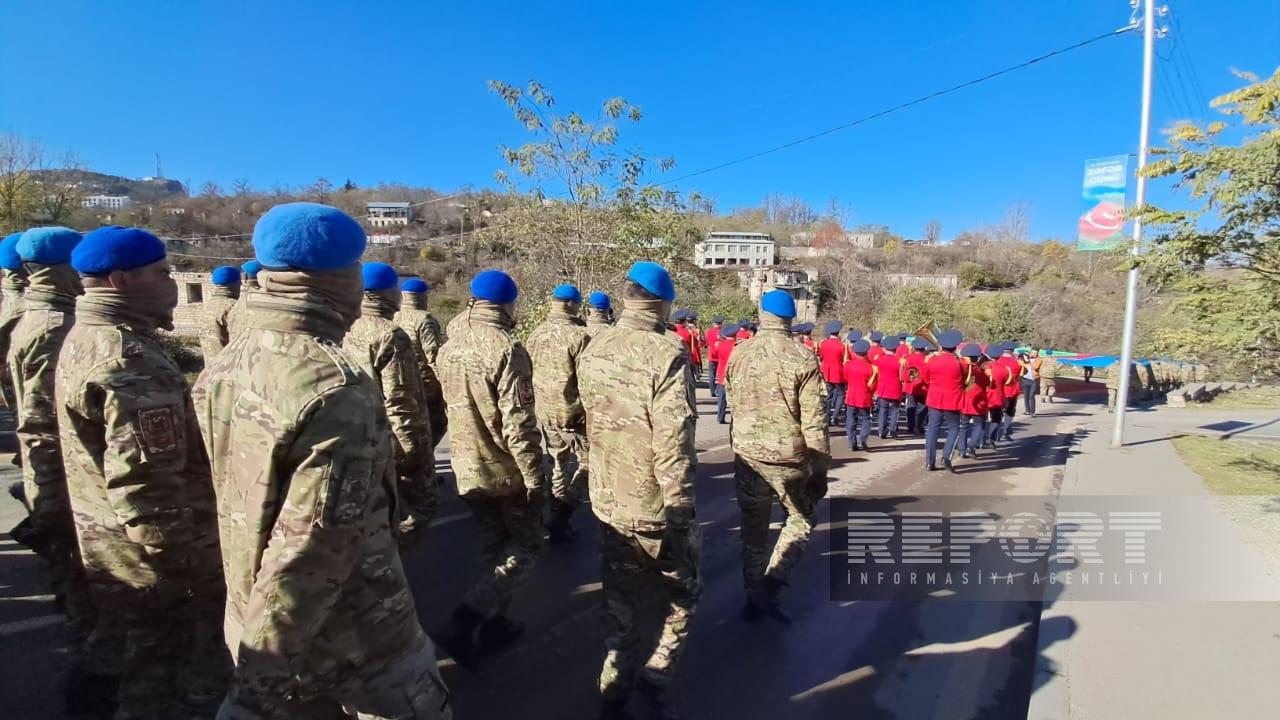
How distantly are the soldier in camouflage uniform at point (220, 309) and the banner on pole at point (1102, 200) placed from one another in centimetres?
1157

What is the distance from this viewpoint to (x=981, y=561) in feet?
17.2

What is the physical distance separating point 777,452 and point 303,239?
3.23 metres

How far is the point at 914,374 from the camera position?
10195 millimetres

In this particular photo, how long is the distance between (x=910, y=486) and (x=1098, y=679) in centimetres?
440

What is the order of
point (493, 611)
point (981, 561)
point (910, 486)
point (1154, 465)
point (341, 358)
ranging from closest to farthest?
point (341, 358)
point (493, 611)
point (981, 561)
point (910, 486)
point (1154, 465)

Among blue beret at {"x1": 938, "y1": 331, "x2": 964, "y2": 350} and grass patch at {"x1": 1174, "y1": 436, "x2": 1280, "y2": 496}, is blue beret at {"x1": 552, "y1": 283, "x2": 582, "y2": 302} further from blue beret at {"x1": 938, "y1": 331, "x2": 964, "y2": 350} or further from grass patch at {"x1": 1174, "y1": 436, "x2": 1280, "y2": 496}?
grass patch at {"x1": 1174, "y1": 436, "x2": 1280, "y2": 496}

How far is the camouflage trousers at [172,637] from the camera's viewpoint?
2.33 m

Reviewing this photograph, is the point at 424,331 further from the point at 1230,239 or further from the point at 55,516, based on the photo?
the point at 1230,239

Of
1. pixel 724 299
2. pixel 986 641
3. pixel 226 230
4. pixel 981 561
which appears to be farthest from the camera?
pixel 226 230

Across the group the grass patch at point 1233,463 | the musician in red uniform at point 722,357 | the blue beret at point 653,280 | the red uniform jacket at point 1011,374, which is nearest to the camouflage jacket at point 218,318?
the blue beret at point 653,280

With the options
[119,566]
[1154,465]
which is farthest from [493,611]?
[1154,465]

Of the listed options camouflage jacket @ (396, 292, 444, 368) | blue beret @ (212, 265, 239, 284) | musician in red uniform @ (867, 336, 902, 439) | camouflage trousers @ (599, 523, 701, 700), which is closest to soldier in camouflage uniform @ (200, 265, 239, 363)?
blue beret @ (212, 265, 239, 284)

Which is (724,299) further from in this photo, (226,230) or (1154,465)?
(226,230)

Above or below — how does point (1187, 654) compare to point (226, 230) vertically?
below
